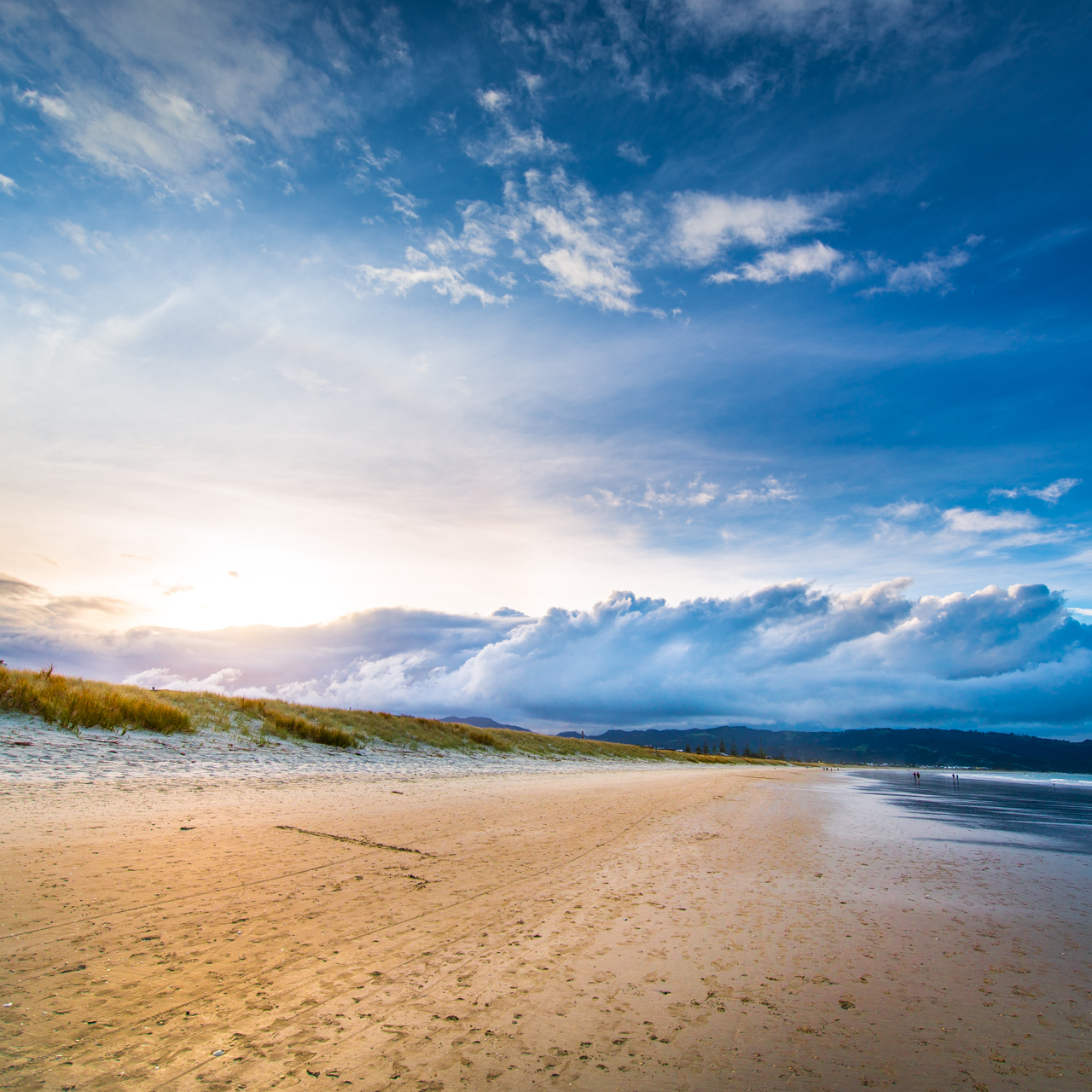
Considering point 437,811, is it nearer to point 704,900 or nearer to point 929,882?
point 704,900

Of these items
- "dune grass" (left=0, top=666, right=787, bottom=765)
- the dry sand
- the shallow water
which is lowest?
the shallow water

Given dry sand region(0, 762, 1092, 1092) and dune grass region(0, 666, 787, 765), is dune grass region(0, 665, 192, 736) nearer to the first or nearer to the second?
dune grass region(0, 666, 787, 765)

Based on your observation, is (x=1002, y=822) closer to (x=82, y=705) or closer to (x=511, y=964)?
(x=511, y=964)

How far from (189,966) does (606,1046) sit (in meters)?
3.00

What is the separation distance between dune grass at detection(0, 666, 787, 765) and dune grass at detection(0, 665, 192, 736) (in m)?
Result: 0.02

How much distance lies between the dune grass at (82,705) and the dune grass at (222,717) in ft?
0.07

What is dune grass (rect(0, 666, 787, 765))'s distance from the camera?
60.0 feet

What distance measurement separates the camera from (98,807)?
9688mm

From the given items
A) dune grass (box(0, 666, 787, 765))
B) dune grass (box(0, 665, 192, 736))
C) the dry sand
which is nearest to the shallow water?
the dry sand

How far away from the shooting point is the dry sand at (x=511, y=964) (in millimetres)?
3189

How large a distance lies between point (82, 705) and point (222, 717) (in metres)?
6.30

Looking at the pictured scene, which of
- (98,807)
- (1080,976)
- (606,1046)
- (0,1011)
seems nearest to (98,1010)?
(0,1011)

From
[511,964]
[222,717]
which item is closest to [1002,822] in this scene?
[511,964]

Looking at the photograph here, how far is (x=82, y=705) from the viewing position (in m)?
18.8
